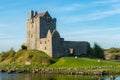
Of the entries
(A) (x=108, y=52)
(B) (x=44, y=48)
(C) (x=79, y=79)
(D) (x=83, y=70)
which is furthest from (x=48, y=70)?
(A) (x=108, y=52)

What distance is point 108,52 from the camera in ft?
484

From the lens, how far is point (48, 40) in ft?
385

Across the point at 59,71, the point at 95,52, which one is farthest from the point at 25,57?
the point at 95,52

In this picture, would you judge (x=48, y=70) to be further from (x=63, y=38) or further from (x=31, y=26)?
(x=31, y=26)

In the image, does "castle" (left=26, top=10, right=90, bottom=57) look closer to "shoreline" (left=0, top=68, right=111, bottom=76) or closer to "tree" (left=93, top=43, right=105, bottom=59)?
"tree" (left=93, top=43, right=105, bottom=59)

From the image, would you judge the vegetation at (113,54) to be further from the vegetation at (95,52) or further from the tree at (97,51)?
the vegetation at (95,52)

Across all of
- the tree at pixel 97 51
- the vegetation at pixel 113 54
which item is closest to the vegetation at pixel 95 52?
the tree at pixel 97 51

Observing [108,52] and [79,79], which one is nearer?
[79,79]

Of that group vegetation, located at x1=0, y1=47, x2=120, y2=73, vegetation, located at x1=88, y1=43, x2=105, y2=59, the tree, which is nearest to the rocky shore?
vegetation, located at x1=0, y1=47, x2=120, y2=73

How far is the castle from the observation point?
383 ft

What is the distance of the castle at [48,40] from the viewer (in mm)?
116731

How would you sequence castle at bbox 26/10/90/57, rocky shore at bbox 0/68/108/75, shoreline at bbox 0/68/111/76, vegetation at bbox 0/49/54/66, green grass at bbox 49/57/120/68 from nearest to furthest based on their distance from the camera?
1. shoreline at bbox 0/68/111/76
2. rocky shore at bbox 0/68/108/75
3. green grass at bbox 49/57/120/68
4. vegetation at bbox 0/49/54/66
5. castle at bbox 26/10/90/57

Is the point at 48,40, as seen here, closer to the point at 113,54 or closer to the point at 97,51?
the point at 97,51

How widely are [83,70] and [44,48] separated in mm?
29335
